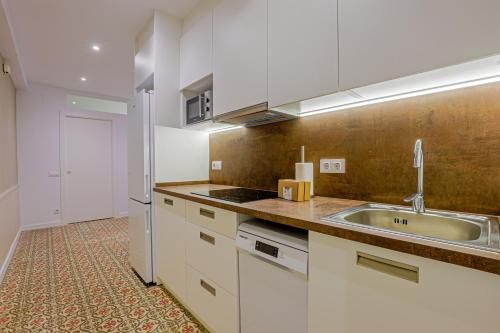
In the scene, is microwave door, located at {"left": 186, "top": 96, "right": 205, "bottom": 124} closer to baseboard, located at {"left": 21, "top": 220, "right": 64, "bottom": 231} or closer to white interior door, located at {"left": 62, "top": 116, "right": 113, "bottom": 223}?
white interior door, located at {"left": 62, "top": 116, "right": 113, "bottom": 223}

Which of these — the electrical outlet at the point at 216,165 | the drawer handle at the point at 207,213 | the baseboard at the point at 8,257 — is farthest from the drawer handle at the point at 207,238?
the baseboard at the point at 8,257

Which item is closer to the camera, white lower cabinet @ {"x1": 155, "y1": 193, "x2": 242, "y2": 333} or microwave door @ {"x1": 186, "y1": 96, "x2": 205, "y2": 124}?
white lower cabinet @ {"x1": 155, "y1": 193, "x2": 242, "y2": 333}

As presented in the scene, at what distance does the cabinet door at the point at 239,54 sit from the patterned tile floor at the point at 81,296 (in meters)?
1.62

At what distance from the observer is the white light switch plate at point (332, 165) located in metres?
1.48

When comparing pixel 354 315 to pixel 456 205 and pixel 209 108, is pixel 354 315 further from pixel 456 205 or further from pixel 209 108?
pixel 209 108

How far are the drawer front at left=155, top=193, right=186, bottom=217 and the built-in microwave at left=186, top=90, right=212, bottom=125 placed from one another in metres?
0.74

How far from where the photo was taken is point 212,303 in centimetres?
147

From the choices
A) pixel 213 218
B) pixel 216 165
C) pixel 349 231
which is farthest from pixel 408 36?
pixel 216 165

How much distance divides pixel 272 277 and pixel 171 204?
1.15 meters

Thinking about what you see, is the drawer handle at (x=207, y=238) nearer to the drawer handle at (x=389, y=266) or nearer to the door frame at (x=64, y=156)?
A: the drawer handle at (x=389, y=266)

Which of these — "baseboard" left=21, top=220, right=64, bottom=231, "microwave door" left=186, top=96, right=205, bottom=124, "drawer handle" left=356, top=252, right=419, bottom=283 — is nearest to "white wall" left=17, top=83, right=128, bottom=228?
"baseboard" left=21, top=220, right=64, bottom=231

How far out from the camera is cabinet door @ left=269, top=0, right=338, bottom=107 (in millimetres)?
1141

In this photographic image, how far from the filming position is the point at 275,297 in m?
1.09

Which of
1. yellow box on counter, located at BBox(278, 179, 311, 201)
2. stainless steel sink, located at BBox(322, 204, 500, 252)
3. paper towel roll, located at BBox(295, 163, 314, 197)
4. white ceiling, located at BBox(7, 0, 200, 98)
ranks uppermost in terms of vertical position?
white ceiling, located at BBox(7, 0, 200, 98)
